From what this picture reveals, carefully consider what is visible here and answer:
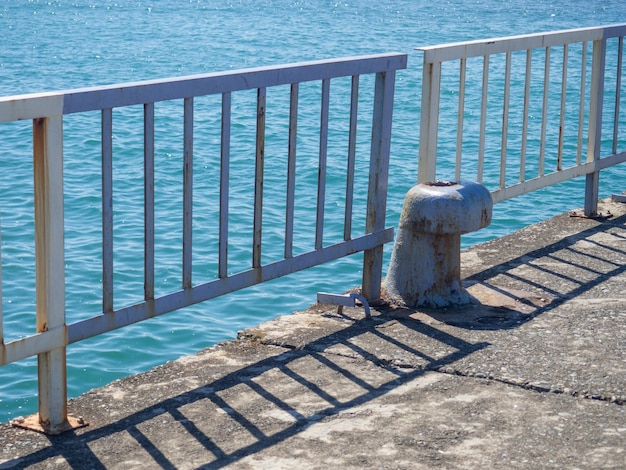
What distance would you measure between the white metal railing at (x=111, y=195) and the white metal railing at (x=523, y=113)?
58 cm

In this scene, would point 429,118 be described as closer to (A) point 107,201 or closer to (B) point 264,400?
(B) point 264,400

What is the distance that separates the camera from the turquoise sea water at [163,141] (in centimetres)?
858

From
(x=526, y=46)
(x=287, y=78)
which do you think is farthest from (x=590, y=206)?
(x=287, y=78)

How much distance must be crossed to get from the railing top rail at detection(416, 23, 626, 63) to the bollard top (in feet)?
2.23

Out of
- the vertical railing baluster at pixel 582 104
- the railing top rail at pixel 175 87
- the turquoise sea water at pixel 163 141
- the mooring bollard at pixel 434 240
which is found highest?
the railing top rail at pixel 175 87

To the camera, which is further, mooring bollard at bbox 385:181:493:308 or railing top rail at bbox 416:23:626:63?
railing top rail at bbox 416:23:626:63

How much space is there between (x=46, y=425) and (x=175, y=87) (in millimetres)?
1326

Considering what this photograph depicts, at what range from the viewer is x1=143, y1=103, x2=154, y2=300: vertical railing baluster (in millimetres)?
3922

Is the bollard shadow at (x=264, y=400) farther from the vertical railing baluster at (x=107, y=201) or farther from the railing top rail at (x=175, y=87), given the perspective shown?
the railing top rail at (x=175, y=87)

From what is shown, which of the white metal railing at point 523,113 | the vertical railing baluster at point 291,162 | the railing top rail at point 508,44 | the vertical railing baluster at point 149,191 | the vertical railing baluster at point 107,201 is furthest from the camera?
the white metal railing at point 523,113

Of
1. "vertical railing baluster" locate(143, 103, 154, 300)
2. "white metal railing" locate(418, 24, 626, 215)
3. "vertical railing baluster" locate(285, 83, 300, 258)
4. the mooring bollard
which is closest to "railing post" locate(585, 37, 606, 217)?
"white metal railing" locate(418, 24, 626, 215)

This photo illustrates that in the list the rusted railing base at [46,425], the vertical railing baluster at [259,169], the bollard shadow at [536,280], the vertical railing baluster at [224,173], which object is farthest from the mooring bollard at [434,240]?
the rusted railing base at [46,425]

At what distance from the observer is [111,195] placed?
152 inches

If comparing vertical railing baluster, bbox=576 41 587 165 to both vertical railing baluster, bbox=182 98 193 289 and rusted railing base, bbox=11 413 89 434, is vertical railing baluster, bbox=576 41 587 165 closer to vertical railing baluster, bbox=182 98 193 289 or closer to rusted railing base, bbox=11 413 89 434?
vertical railing baluster, bbox=182 98 193 289
